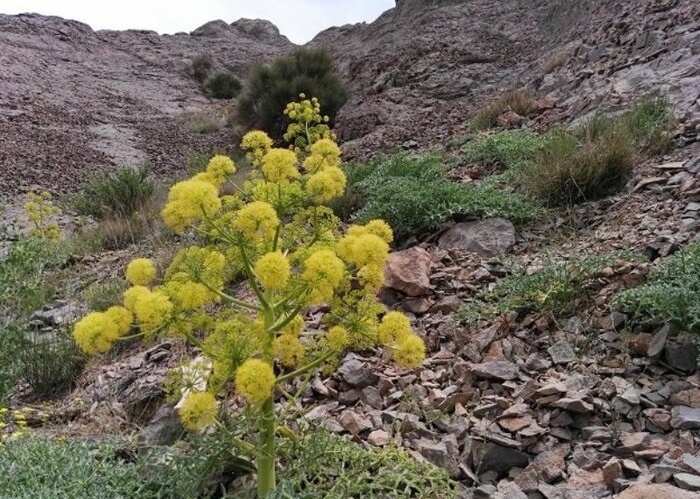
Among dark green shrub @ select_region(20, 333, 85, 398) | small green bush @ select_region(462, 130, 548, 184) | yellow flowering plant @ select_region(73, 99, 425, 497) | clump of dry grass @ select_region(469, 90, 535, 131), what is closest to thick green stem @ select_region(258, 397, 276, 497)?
yellow flowering plant @ select_region(73, 99, 425, 497)

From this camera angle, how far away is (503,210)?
4.67 metres

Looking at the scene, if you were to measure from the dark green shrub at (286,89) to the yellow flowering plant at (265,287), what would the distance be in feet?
33.4

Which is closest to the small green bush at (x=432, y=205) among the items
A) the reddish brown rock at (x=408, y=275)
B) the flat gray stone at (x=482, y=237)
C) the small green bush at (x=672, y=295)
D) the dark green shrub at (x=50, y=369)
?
the flat gray stone at (x=482, y=237)

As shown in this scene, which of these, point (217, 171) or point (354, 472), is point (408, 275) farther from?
point (217, 171)

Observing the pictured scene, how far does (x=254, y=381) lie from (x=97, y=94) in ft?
64.3

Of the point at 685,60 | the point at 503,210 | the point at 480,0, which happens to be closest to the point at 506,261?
the point at 503,210

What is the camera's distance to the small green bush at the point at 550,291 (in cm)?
341

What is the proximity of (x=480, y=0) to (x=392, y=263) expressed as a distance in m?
16.3

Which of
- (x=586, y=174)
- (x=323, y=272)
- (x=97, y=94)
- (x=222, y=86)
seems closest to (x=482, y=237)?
(x=586, y=174)

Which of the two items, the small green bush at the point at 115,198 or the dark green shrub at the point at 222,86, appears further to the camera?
the dark green shrub at the point at 222,86

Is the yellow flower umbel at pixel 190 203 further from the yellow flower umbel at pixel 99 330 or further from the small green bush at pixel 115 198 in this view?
the small green bush at pixel 115 198

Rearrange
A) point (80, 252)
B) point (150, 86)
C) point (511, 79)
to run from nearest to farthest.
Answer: point (80, 252) < point (511, 79) < point (150, 86)

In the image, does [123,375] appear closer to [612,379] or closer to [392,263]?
[392,263]

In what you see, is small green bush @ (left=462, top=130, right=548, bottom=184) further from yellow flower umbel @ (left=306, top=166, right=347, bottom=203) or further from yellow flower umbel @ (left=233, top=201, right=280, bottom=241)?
yellow flower umbel @ (left=233, top=201, right=280, bottom=241)
